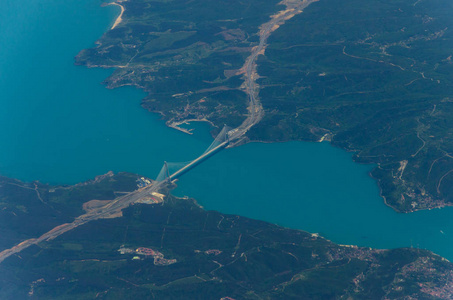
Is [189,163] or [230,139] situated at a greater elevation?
[189,163]

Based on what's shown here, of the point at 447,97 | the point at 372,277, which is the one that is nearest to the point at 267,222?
the point at 372,277

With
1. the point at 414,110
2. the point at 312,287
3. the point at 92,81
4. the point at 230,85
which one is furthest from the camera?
the point at 92,81

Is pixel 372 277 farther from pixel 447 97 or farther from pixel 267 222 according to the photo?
pixel 447 97

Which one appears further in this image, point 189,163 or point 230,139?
point 230,139

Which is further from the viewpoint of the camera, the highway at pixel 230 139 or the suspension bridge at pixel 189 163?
the suspension bridge at pixel 189 163

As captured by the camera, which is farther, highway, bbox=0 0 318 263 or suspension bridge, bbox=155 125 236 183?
suspension bridge, bbox=155 125 236 183

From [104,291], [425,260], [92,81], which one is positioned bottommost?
[425,260]

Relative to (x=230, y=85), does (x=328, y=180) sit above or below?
below

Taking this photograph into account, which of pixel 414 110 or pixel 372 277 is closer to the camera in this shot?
pixel 372 277
